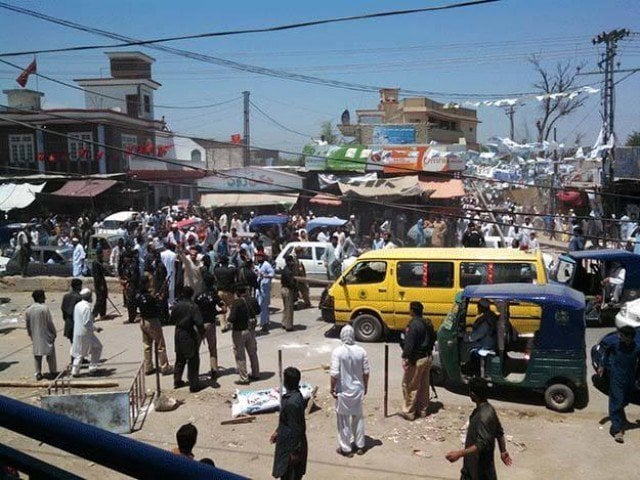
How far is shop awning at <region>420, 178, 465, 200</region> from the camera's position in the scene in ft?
94.1

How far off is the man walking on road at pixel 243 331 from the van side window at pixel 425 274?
3455 millimetres

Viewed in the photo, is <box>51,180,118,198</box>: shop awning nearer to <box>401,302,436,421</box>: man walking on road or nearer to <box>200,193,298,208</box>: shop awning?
<box>200,193,298,208</box>: shop awning

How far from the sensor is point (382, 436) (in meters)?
7.89

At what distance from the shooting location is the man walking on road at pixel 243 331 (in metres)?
9.61

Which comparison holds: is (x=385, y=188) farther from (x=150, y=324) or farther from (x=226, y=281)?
(x=150, y=324)

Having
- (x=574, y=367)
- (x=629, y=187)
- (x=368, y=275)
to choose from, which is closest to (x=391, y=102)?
(x=629, y=187)

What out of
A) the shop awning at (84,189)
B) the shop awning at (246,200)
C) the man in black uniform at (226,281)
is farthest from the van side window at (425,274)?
the shop awning at (84,189)

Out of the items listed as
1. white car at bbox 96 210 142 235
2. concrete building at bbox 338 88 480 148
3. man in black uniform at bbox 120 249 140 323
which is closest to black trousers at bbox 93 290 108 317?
man in black uniform at bbox 120 249 140 323

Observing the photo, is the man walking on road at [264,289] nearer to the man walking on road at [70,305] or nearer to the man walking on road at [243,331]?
the man walking on road at [243,331]

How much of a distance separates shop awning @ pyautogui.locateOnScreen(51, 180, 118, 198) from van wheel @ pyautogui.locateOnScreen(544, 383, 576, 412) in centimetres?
2965

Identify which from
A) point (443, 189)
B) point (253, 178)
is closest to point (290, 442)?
point (443, 189)

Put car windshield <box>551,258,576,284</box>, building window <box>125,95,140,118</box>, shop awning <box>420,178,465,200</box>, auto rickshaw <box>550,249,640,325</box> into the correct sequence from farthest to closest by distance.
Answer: building window <box>125,95,140,118</box> → shop awning <box>420,178,465,200</box> → car windshield <box>551,258,576,284</box> → auto rickshaw <box>550,249,640,325</box>

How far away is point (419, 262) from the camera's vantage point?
12180 millimetres

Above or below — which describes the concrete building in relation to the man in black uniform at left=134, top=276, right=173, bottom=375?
above
